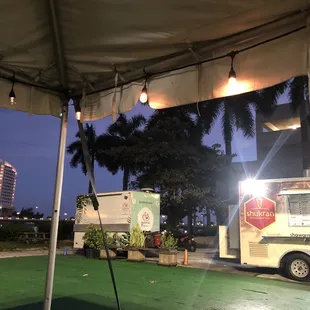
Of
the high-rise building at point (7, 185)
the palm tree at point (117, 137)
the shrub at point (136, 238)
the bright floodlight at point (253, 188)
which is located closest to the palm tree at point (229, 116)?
the palm tree at point (117, 137)

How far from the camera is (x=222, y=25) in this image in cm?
312

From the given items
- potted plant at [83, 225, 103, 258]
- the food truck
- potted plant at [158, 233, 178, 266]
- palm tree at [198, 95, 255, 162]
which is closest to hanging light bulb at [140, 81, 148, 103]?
the food truck

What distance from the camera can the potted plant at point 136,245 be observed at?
14.1 meters

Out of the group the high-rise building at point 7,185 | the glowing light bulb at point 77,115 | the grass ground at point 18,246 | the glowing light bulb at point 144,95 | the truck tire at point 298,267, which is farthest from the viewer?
the high-rise building at point 7,185

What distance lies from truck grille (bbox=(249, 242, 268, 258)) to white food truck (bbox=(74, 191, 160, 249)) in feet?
17.9

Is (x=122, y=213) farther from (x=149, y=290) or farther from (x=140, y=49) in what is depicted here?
(x=140, y=49)

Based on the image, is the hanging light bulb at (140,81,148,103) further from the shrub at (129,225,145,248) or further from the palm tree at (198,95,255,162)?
the palm tree at (198,95,255,162)

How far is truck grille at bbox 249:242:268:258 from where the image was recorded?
1087cm

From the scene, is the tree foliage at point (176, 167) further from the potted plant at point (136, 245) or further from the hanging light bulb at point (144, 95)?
the hanging light bulb at point (144, 95)

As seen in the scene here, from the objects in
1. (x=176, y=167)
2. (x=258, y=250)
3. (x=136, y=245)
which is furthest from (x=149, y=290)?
(x=176, y=167)

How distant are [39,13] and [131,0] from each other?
2.58ft

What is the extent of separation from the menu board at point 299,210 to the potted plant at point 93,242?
25.5 ft

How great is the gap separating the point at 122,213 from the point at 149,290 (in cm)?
722

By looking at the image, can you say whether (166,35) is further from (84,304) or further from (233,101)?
(233,101)
